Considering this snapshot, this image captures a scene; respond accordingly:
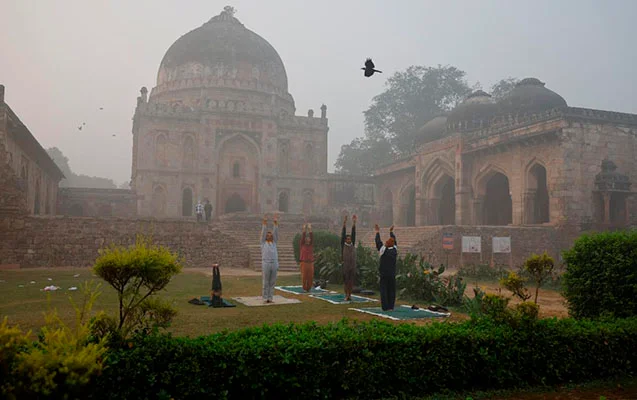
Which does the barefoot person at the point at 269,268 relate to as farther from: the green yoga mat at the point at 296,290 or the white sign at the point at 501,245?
the white sign at the point at 501,245

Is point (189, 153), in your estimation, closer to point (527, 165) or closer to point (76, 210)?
point (76, 210)

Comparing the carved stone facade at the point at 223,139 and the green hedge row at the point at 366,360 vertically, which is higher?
the carved stone facade at the point at 223,139

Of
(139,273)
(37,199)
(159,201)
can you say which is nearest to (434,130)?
(159,201)

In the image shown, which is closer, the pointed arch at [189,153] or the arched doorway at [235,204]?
the pointed arch at [189,153]

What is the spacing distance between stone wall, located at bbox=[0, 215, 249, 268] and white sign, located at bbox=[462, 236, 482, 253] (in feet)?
27.9

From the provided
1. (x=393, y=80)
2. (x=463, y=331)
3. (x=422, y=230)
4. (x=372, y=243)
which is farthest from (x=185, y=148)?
(x=463, y=331)

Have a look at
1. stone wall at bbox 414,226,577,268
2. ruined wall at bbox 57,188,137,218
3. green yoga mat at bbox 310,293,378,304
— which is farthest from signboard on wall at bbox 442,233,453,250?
ruined wall at bbox 57,188,137,218

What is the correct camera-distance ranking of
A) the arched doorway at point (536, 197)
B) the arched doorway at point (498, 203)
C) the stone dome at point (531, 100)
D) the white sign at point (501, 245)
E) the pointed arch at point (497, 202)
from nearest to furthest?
1. the white sign at point (501, 245)
2. the arched doorway at point (536, 197)
3. the stone dome at point (531, 100)
4. the pointed arch at point (497, 202)
5. the arched doorway at point (498, 203)

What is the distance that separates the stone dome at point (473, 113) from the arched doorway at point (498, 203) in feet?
11.5

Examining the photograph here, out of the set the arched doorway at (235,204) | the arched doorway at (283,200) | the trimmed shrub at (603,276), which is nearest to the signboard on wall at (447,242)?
the trimmed shrub at (603,276)

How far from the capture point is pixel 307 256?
452 inches

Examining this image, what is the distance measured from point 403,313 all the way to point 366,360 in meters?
4.18

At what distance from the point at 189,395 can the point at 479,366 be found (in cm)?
268

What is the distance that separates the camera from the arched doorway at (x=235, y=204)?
34781mm
